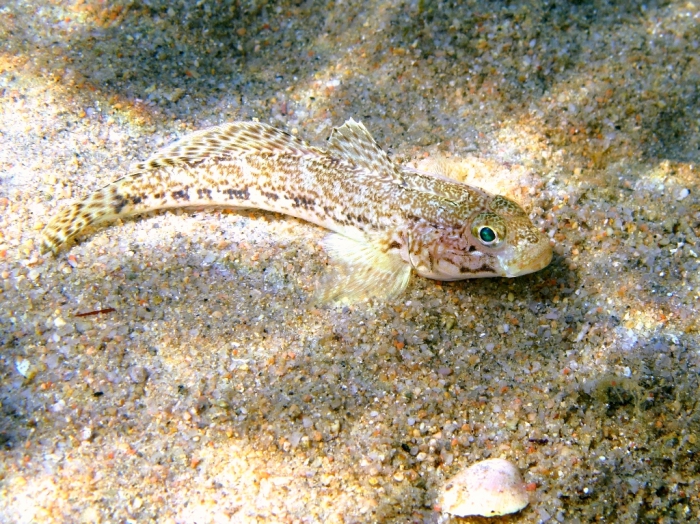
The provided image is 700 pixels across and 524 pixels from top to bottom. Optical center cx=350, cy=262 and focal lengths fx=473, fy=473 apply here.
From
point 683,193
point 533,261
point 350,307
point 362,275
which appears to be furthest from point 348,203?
point 683,193

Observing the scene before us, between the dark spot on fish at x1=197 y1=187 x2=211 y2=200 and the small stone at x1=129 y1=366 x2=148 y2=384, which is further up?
the dark spot on fish at x1=197 y1=187 x2=211 y2=200

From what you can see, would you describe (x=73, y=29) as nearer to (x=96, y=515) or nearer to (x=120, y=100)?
(x=120, y=100)

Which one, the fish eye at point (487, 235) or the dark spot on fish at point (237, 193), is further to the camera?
the dark spot on fish at point (237, 193)

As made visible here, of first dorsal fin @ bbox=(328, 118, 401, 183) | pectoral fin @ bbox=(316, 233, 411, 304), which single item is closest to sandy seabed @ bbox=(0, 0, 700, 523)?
pectoral fin @ bbox=(316, 233, 411, 304)

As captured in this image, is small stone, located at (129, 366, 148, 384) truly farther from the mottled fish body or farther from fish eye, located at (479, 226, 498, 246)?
fish eye, located at (479, 226, 498, 246)

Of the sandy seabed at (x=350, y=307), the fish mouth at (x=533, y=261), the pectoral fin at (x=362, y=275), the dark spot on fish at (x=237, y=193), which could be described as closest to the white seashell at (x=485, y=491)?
the sandy seabed at (x=350, y=307)

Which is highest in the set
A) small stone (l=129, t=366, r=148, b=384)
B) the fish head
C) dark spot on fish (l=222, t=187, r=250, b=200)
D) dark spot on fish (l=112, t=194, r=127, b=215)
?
the fish head

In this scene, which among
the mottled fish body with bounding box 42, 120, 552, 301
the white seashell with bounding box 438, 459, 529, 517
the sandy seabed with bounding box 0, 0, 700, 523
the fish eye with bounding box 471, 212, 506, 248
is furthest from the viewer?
the mottled fish body with bounding box 42, 120, 552, 301

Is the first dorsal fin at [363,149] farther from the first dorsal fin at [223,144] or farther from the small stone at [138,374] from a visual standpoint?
the small stone at [138,374]

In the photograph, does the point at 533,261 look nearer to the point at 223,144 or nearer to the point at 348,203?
the point at 348,203
